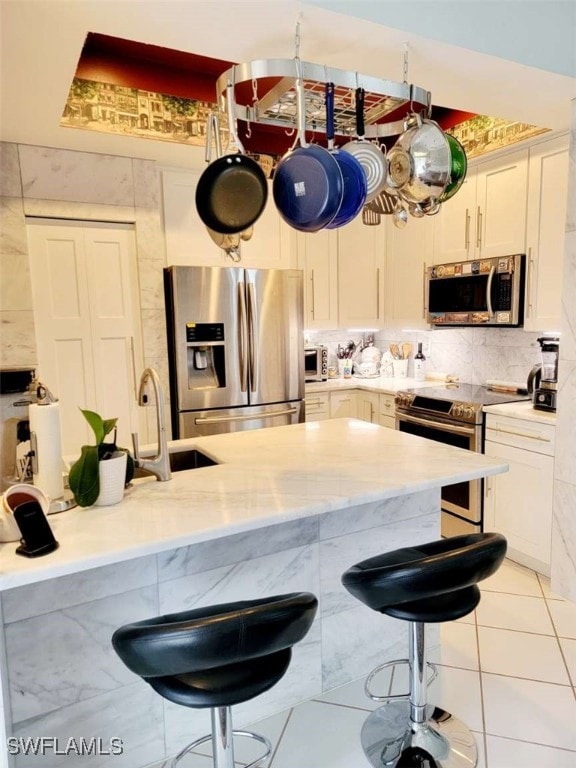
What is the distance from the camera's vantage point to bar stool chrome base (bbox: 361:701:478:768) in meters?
1.74

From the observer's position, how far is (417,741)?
176cm

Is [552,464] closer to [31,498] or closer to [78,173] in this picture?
[31,498]

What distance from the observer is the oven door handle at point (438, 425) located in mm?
3332

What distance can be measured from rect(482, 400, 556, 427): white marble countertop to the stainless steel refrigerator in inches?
56.2

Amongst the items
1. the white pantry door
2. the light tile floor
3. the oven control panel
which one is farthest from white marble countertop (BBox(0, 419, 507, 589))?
the white pantry door

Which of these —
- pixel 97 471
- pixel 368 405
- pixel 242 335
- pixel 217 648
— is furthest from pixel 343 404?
pixel 217 648

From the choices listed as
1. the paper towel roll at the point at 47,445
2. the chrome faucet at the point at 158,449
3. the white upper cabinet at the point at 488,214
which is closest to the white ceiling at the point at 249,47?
the white upper cabinet at the point at 488,214

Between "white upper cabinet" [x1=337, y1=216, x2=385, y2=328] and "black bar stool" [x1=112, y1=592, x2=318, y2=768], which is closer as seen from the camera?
"black bar stool" [x1=112, y1=592, x2=318, y2=768]

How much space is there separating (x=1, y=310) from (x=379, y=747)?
116 inches

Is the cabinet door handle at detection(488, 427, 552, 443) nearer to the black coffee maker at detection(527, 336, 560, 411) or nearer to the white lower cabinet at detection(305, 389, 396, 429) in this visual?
the black coffee maker at detection(527, 336, 560, 411)

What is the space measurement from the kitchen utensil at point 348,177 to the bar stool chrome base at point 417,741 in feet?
5.74

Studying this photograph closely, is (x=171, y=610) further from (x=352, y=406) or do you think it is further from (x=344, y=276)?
(x=344, y=276)

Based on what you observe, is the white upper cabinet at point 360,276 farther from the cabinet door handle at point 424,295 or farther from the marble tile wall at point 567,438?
the marble tile wall at point 567,438

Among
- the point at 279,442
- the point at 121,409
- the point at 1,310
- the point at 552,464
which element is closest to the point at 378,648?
the point at 279,442
